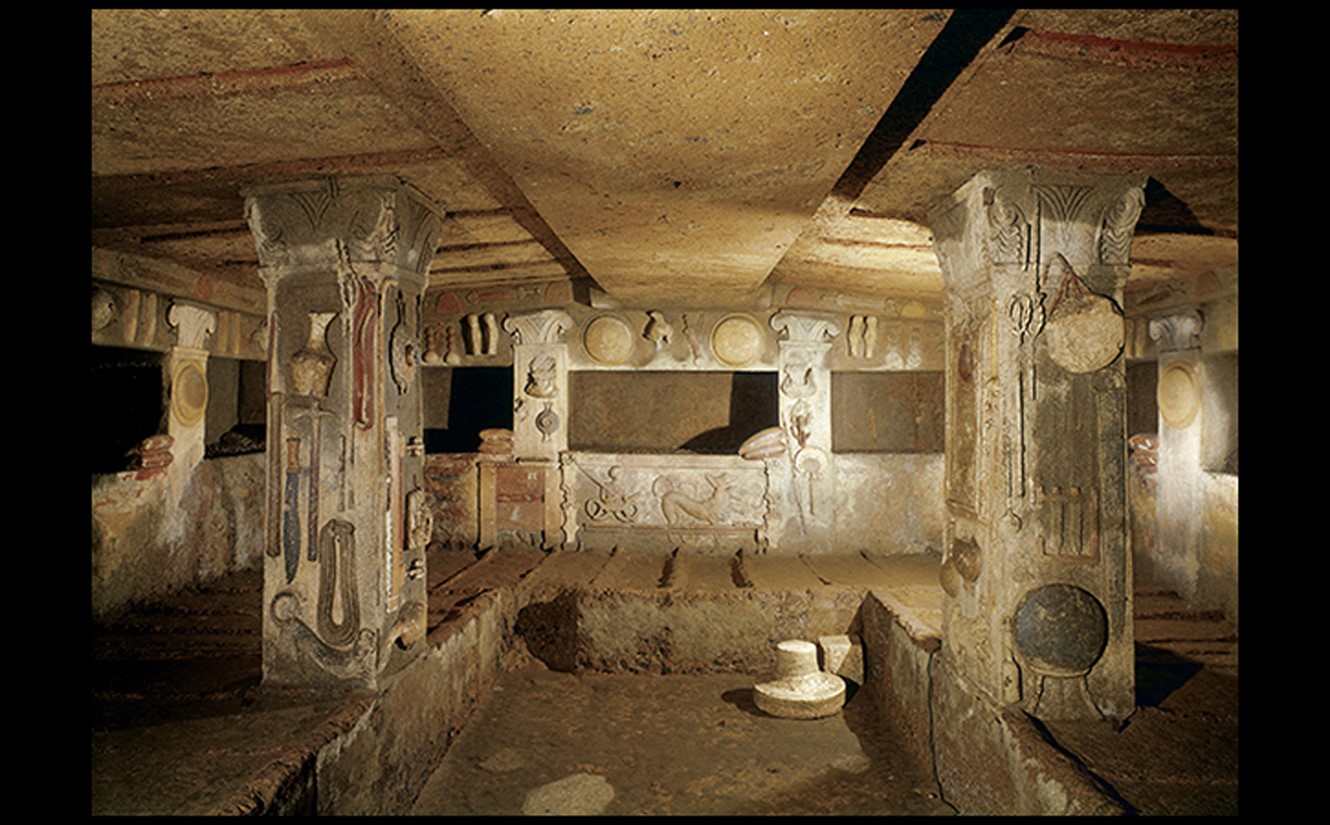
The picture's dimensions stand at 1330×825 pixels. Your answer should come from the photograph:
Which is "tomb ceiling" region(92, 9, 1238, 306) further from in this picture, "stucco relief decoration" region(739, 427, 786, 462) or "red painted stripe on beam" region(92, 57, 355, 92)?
"stucco relief decoration" region(739, 427, 786, 462)

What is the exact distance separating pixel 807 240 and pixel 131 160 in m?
3.76

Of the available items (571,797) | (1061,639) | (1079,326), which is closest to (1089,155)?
(1079,326)

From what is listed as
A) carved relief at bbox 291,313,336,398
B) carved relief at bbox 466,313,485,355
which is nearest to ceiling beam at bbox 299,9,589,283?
carved relief at bbox 291,313,336,398

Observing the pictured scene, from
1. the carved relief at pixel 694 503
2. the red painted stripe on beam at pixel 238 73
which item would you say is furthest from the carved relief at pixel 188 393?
the carved relief at pixel 694 503

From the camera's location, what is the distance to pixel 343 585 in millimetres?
3457

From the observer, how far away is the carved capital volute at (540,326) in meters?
7.21

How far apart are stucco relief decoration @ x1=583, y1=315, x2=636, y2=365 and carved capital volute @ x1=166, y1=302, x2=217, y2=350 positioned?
325 cm

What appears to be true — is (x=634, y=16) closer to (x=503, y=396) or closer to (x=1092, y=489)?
(x=1092, y=489)

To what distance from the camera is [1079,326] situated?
3141 millimetres

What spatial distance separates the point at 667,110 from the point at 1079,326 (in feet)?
6.67

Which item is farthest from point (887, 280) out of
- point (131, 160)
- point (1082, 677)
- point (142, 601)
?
point (142, 601)

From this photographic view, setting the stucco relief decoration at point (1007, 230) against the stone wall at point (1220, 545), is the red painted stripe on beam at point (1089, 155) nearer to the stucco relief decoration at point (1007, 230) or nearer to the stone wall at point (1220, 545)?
the stucco relief decoration at point (1007, 230)

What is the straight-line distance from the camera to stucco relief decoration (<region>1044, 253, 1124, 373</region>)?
3131mm

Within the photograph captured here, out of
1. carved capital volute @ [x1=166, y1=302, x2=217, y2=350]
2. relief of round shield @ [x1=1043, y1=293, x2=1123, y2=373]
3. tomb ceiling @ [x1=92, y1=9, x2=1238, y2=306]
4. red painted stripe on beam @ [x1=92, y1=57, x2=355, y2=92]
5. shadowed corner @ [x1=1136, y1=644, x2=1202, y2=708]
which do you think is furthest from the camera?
carved capital volute @ [x1=166, y1=302, x2=217, y2=350]
